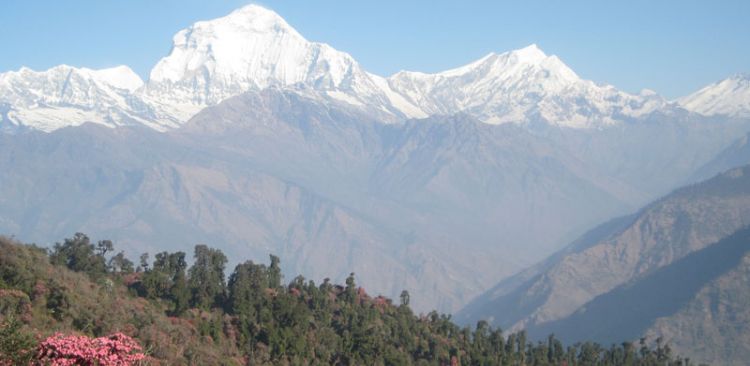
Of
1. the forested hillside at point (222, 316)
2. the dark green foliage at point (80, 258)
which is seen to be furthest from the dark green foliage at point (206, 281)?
the dark green foliage at point (80, 258)

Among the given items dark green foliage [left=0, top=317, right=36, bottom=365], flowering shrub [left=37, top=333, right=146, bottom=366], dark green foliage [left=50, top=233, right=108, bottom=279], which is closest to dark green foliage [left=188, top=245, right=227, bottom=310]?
dark green foliage [left=50, top=233, right=108, bottom=279]

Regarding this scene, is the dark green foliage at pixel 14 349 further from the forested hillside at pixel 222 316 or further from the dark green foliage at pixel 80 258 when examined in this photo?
the dark green foliage at pixel 80 258

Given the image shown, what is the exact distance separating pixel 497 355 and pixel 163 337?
72354 mm

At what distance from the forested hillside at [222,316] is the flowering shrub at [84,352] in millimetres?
21725

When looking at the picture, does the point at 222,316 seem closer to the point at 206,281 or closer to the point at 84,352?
the point at 206,281

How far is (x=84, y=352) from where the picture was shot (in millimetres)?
41906

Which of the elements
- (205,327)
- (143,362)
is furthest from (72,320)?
(143,362)

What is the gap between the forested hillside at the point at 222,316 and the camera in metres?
80.6

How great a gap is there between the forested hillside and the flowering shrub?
71.3 ft

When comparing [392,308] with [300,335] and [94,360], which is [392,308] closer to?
[300,335]

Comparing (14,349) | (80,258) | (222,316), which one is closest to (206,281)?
(222,316)

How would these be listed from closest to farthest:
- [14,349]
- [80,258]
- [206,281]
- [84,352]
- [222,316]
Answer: [84,352] < [14,349] < [222,316] < [206,281] < [80,258]

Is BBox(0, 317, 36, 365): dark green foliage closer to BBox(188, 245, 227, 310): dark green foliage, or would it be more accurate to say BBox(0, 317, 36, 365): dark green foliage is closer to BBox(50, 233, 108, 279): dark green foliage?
BBox(188, 245, 227, 310): dark green foliage

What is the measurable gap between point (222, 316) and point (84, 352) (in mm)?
68013
